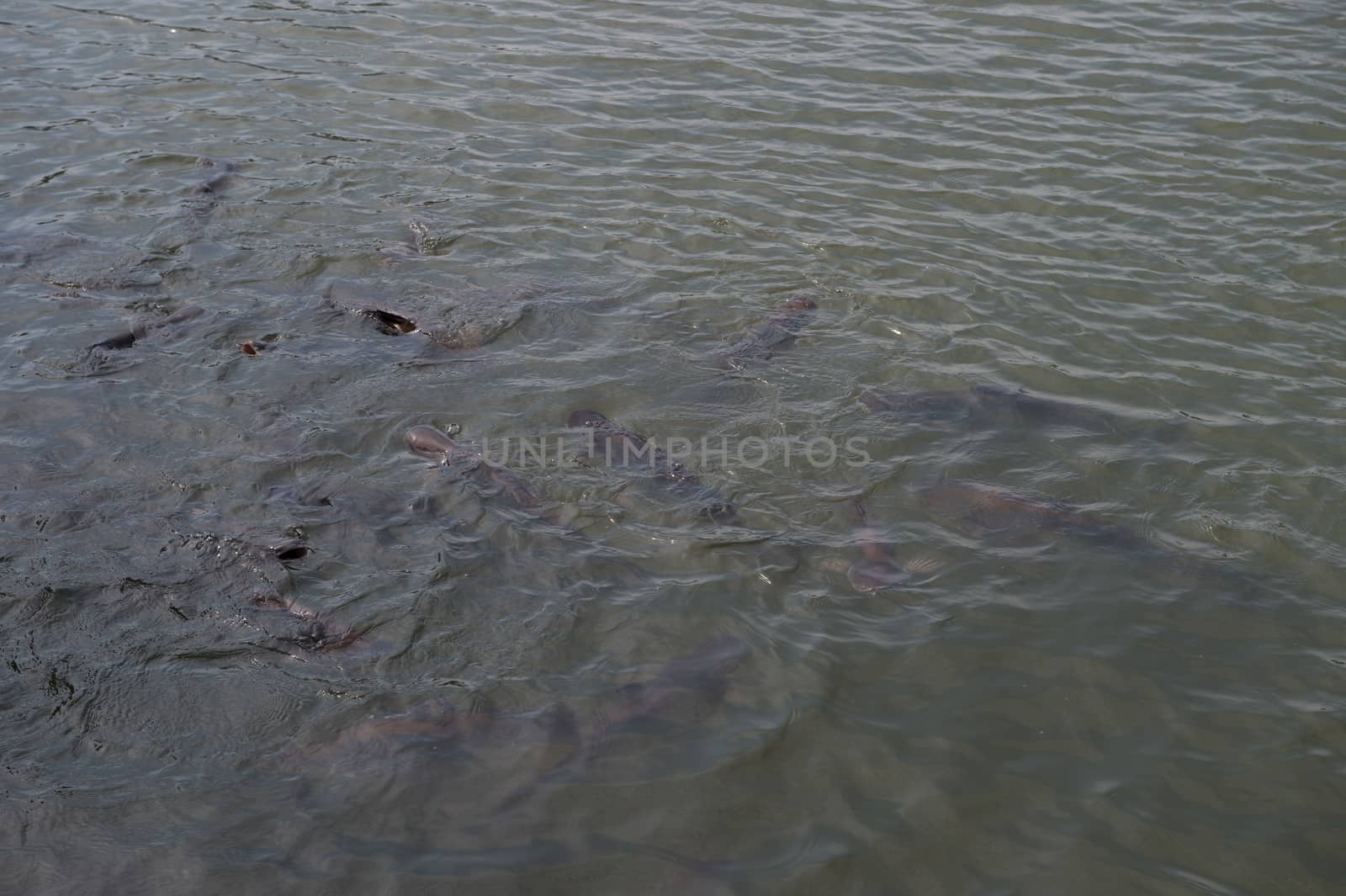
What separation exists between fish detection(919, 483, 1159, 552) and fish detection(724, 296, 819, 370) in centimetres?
181

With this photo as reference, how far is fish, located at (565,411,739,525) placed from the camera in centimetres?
646

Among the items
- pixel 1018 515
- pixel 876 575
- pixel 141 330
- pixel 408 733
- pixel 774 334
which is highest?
pixel 774 334

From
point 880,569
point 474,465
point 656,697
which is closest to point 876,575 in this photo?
point 880,569

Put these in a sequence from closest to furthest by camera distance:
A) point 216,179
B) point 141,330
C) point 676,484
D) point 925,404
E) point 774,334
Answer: point 676,484 → point 925,404 → point 141,330 → point 774,334 → point 216,179

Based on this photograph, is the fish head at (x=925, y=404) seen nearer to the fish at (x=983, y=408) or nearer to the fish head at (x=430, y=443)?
the fish at (x=983, y=408)

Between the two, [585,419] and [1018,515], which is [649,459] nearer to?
[585,419]

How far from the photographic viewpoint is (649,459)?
6840 mm

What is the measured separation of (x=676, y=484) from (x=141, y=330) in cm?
419

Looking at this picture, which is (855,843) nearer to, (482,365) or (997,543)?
(997,543)

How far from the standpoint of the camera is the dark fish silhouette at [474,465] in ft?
21.2

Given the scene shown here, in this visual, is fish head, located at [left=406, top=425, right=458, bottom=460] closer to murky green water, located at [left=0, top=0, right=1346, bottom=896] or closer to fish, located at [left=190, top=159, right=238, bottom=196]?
murky green water, located at [left=0, top=0, right=1346, bottom=896]

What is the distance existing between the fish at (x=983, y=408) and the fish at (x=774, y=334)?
0.85 metres

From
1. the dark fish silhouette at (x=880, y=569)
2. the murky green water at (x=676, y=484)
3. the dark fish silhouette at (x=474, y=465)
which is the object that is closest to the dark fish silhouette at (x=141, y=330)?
the murky green water at (x=676, y=484)

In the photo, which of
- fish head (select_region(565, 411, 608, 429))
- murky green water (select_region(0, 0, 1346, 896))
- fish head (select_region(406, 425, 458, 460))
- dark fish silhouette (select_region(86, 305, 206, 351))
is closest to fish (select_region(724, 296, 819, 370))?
murky green water (select_region(0, 0, 1346, 896))
